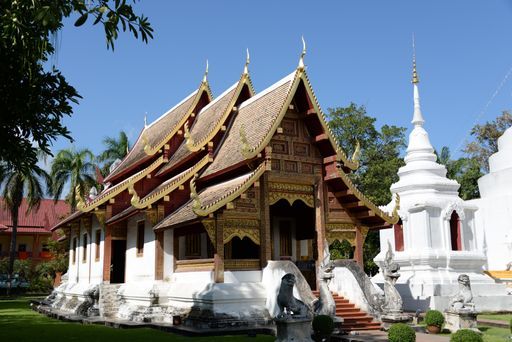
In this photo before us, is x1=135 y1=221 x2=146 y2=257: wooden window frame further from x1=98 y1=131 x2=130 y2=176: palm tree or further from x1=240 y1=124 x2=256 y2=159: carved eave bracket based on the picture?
x1=98 y1=131 x2=130 y2=176: palm tree

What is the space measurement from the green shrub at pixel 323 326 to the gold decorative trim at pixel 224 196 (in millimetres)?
3407

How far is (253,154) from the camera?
13.3 metres

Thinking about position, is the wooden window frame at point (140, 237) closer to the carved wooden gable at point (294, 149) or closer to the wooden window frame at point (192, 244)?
the wooden window frame at point (192, 244)

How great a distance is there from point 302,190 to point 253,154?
211 centimetres

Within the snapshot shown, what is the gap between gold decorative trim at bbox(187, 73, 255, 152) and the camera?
1566cm

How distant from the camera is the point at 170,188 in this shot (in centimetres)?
1531

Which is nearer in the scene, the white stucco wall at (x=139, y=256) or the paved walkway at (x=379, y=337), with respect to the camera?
the paved walkway at (x=379, y=337)

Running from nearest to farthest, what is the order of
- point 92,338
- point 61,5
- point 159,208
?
1. point 61,5
2. point 92,338
3. point 159,208

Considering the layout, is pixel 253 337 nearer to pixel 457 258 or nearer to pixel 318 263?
pixel 318 263

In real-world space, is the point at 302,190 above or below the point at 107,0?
below

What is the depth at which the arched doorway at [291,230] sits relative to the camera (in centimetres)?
1684

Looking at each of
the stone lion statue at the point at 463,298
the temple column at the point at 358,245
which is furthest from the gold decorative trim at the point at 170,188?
the stone lion statue at the point at 463,298

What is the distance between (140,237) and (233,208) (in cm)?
491

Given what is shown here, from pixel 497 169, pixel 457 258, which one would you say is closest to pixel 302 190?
pixel 457 258
